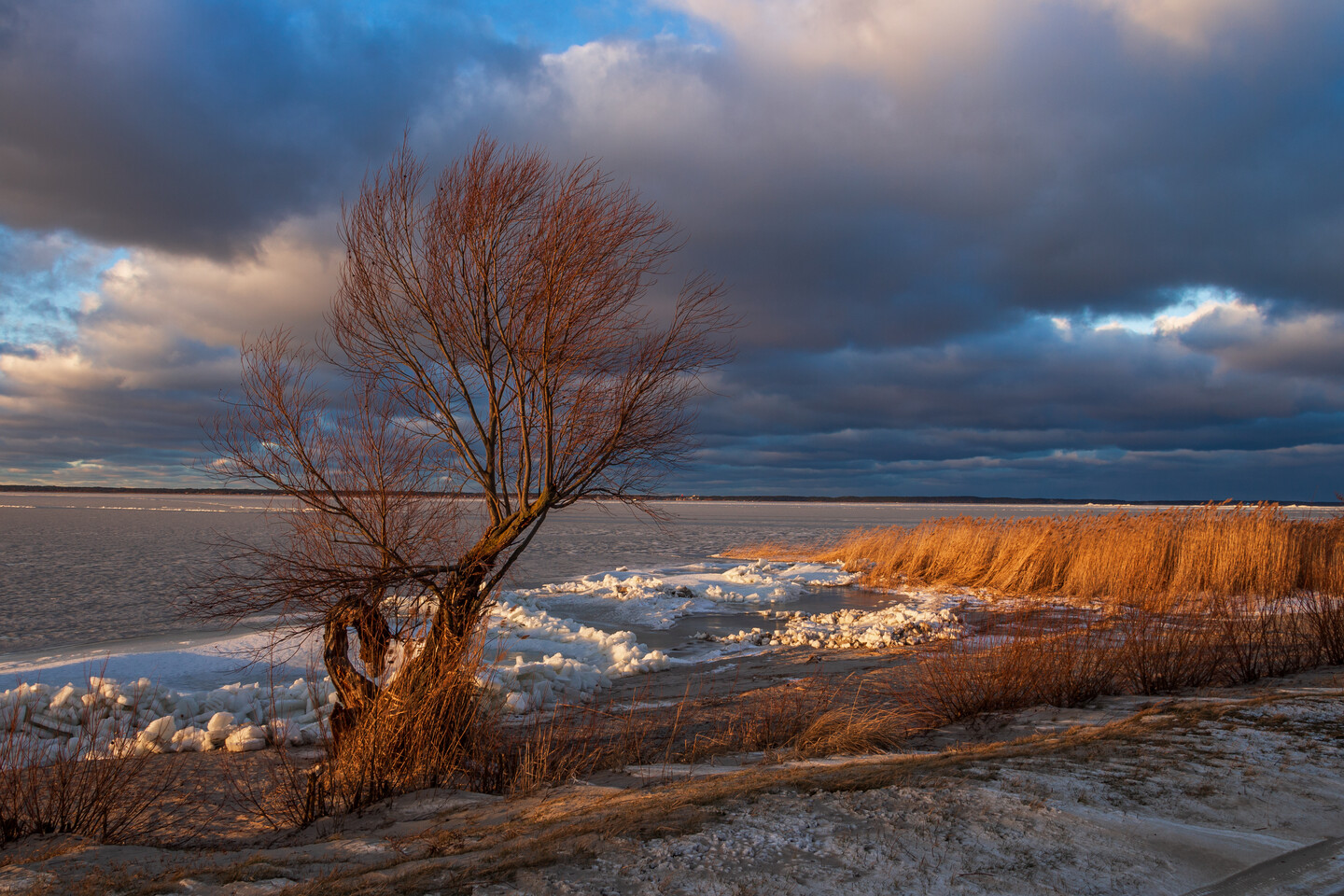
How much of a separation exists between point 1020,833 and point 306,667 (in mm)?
10364

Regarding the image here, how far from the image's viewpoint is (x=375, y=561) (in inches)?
295

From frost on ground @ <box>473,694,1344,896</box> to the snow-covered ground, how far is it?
3009mm

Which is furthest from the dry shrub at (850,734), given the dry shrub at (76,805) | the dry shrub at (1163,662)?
the dry shrub at (76,805)

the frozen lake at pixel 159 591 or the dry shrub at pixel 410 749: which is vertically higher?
the dry shrub at pixel 410 749

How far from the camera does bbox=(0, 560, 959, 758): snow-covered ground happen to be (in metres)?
7.74

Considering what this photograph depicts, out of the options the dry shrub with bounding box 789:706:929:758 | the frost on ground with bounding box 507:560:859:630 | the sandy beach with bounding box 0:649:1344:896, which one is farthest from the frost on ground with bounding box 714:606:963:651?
the sandy beach with bounding box 0:649:1344:896

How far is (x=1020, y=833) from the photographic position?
10.5ft

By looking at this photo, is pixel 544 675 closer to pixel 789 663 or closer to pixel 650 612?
pixel 789 663

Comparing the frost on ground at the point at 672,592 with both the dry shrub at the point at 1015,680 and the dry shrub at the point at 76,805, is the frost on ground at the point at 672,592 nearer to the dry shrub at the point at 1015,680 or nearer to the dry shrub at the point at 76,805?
the dry shrub at the point at 1015,680

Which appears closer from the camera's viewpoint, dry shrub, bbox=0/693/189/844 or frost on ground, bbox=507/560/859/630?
dry shrub, bbox=0/693/189/844

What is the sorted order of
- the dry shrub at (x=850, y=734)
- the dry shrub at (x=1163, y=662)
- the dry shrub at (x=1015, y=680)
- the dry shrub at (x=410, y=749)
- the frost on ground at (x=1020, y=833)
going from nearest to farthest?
1. the frost on ground at (x=1020, y=833)
2. the dry shrub at (x=410, y=749)
3. the dry shrub at (x=850, y=734)
4. the dry shrub at (x=1015, y=680)
5. the dry shrub at (x=1163, y=662)

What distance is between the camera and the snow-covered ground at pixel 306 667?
7.74 metres

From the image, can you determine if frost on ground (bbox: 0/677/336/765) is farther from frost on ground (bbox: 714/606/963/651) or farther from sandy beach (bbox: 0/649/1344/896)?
frost on ground (bbox: 714/606/963/651)

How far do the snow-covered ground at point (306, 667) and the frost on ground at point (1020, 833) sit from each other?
9.87 ft
